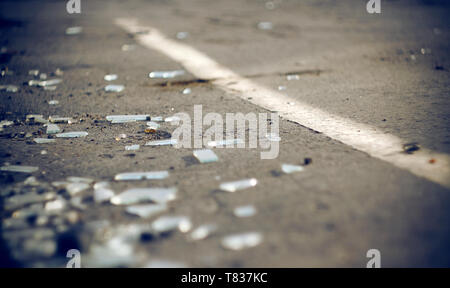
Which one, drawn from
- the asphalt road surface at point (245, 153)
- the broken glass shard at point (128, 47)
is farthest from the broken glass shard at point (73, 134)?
the broken glass shard at point (128, 47)

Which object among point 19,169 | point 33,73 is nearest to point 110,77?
point 33,73

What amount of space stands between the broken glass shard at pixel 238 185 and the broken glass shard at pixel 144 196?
0.27 m

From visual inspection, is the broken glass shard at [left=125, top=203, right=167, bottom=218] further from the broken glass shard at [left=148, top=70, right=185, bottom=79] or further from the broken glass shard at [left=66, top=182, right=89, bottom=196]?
the broken glass shard at [left=148, top=70, right=185, bottom=79]

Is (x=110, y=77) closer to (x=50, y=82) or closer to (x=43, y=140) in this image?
(x=50, y=82)

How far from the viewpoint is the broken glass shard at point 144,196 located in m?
1.95

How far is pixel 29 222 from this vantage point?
1.80 meters

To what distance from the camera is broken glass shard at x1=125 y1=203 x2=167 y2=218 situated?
1.84 meters

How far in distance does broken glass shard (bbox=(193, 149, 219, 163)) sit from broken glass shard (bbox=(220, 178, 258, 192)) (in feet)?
1.03

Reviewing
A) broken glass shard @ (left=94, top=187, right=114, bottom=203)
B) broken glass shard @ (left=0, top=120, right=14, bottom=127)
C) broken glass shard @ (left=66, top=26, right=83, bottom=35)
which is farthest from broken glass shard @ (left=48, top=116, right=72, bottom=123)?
broken glass shard @ (left=66, top=26, right=83, bottom=35)
